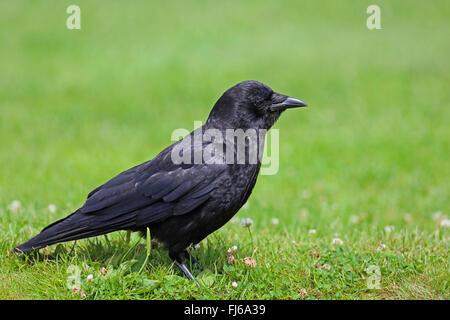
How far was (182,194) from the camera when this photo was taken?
3979 mm

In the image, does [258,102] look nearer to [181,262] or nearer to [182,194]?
[182,194]

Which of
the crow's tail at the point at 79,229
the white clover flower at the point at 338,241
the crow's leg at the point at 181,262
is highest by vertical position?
the crow's tail at the point at 79,229

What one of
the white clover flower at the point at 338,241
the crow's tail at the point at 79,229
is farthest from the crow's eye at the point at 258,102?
the white clover flower at the point at 338,241

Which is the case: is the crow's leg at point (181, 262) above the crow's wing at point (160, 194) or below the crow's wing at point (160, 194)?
below

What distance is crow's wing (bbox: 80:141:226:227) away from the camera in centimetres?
397

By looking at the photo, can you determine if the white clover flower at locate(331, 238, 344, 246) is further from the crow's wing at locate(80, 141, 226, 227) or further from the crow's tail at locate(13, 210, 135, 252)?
the crow's tail at locate(13, 210, 135, 252)

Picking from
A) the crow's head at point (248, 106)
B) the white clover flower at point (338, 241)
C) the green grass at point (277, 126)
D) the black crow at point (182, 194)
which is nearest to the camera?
the black crow at point (182, 194)

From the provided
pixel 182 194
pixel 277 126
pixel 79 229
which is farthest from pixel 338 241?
pixel 277 126

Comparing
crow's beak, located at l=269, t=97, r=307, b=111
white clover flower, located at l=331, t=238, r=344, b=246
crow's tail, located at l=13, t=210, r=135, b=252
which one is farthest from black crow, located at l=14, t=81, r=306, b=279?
white clover flower, located at l=331, t=238, r=344, b=246

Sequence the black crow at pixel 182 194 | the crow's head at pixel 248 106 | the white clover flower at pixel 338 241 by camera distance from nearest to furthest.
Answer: the black crow at pixel 182 194 < the crow's head at pixel 248 106 < the white clover flower at pixel 338 241

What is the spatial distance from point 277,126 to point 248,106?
6.37 m

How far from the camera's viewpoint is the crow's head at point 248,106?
423 centimetres

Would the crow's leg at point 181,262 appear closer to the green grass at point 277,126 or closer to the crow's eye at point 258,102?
the green grass at point 277,126
